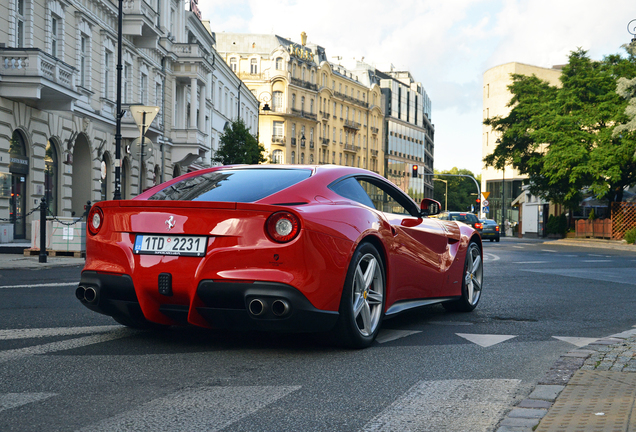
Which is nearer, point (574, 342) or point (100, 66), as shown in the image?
point (574, 342)

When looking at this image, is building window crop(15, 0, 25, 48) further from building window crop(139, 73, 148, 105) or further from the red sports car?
the red sports car

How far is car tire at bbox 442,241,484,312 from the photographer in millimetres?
8117

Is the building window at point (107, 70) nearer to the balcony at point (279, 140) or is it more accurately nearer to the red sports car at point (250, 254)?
the red sports car at point (250, 254)

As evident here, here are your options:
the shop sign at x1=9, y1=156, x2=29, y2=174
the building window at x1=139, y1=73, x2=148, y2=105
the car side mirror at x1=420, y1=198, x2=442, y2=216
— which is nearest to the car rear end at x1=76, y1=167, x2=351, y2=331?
the car side mirror at x1=420, y1=198, x2=442, y2=216

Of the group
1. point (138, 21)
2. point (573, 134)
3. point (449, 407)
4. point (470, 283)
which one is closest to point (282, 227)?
point (449, 407)

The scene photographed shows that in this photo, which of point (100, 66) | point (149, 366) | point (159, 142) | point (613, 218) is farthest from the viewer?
point (613, 218)

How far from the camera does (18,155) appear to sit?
22.4 m

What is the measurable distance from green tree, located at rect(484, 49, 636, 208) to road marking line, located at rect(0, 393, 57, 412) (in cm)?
3828

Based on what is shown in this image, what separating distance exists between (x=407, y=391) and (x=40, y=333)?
3130 mm

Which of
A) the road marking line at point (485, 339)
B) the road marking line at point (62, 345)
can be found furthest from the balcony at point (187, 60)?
the road marking line at point (485, 339)

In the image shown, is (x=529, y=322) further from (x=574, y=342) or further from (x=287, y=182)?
(x=287, y=182)

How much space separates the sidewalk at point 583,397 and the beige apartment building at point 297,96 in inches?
3674

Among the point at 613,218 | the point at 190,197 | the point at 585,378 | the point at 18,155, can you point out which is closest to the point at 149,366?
the point at 190,197

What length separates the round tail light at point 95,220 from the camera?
562cm
